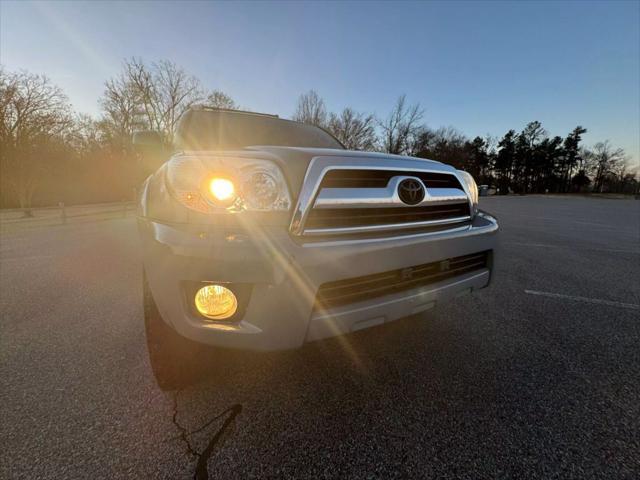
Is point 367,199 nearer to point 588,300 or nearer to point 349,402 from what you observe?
point 349,402

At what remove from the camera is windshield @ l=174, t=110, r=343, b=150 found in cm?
234

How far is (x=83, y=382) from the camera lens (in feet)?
5.27

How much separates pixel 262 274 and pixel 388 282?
2.19 ft

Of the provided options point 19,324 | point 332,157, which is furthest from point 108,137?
point 332,157

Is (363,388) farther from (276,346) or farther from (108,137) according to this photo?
(108,137)

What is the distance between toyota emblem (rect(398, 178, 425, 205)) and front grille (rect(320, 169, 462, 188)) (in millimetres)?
47

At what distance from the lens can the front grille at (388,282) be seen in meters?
1.33

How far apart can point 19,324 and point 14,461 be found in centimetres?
167

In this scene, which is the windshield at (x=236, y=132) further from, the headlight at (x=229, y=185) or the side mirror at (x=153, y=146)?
the headlight at (x=229, y=185)

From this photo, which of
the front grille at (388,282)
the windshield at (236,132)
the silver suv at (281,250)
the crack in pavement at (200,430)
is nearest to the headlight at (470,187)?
the front grille at (388,282)

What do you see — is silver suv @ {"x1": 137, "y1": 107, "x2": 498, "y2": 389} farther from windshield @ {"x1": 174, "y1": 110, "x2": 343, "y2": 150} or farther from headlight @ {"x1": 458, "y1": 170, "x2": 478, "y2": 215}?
windshield @ {"x1": 174, "y1": 110, "x2": 343, "y2": 150}

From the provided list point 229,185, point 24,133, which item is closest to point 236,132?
point 229,185

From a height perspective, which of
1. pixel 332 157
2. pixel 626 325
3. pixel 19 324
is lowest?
pixel 19 324

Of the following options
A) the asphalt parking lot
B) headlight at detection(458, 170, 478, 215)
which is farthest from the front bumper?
headlight at detection(458, 170, 478, 215)
